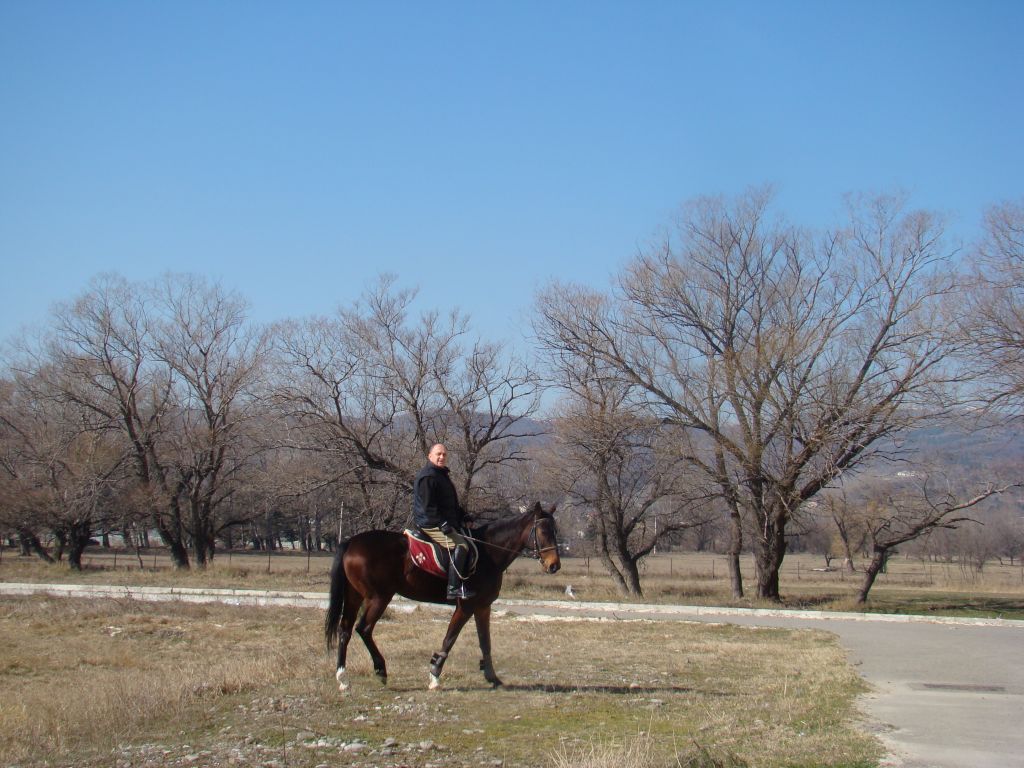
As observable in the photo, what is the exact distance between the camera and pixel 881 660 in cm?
1511

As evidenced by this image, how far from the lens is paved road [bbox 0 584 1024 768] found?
806 centimetres

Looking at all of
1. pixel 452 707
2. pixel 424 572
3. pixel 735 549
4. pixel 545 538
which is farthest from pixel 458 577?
pixel 735 549

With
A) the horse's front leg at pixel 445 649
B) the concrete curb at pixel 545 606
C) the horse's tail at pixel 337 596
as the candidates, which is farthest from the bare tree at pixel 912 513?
the horse's tail at pixel 337 596

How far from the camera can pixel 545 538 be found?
1106 centimetres

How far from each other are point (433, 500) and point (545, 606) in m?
16.2

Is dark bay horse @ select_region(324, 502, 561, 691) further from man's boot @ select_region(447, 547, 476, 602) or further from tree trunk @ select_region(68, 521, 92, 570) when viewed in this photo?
tree trunk @ select_region(68, 521, 92, 570)

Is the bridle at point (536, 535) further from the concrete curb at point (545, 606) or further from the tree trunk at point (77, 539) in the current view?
the tree trunk at point (77, 539)

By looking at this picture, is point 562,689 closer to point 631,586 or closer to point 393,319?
point 631,586

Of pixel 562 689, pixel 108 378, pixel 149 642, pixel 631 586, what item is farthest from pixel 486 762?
pixel 108 378

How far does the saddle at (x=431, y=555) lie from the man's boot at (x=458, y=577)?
9 centimetres

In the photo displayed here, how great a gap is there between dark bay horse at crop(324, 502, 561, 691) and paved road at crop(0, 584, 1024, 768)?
4132 millimetres

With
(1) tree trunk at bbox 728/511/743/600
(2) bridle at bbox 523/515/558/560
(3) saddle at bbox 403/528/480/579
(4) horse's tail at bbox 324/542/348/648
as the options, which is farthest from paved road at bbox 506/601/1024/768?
(4) horse's tail at bbox 324/542/348/648

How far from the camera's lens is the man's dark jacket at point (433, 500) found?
1062 centimetres

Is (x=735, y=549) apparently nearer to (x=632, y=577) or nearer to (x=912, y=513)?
(x=632, y=577)
